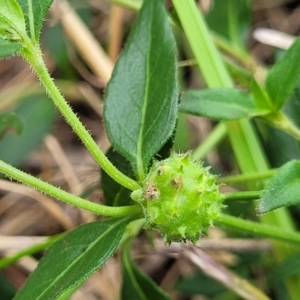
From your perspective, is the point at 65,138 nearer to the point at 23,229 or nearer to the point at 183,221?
the point at 23,229

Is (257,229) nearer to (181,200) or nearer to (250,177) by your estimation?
(250,177)

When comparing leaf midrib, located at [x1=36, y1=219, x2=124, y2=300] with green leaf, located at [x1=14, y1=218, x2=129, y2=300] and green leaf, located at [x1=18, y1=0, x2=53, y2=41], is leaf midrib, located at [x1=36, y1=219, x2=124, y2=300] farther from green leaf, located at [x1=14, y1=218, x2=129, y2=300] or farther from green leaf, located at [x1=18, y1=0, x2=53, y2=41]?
green leaf, located at [x1=18, y1=0, x2=53, y2=41]

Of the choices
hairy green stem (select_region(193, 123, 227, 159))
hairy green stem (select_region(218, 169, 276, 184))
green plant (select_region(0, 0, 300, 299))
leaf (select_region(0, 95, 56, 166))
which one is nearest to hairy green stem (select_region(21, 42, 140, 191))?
green plant (select_region(0, 0, 300, 299))

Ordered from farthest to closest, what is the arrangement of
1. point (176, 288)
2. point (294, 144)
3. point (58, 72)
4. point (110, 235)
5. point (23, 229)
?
point (58, 72) < point (23, 229) < point (176, 288) < point (294, 144) < point (110, 235)

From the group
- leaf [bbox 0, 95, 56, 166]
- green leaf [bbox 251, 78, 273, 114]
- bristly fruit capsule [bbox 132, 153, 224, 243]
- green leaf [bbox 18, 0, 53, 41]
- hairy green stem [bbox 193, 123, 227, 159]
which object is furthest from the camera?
leaf [bbox 0, 95, 56, 166]

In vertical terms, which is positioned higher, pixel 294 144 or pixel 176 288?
pixel 294 144

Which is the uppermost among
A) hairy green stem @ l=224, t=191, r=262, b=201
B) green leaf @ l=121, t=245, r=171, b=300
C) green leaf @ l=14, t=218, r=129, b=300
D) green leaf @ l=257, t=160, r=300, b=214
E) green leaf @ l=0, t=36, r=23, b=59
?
green leaf @ l=0, t=36, r=23, b=59

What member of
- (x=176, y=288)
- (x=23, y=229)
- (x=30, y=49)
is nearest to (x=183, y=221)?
(x=30, y=49)

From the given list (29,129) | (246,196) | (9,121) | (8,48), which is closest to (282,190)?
(246,196)
